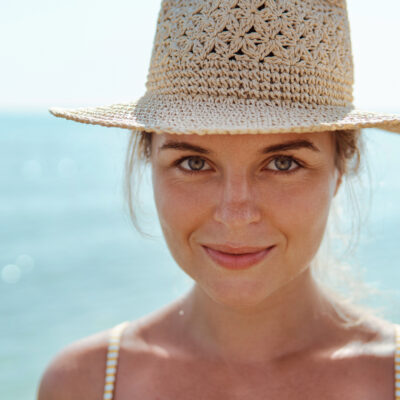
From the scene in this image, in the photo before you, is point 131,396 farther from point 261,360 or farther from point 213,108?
point 213,108

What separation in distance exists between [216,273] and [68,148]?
28.2m

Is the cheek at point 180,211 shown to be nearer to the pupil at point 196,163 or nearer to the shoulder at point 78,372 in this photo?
the pupil at point 196,163

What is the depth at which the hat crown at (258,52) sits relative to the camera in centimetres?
155

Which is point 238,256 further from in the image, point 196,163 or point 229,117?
point 229,117

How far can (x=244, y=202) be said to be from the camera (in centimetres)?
155

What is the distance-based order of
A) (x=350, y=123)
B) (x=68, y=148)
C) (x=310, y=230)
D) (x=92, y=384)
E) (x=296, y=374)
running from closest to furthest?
(x=350, y=123)
(x=310, y=230)
(x=296, y=374)
(x=92, y=384)
(x=68, y=148)

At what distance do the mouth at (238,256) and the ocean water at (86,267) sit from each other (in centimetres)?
78

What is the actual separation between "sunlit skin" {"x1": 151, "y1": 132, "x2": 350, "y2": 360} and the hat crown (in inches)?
4.9

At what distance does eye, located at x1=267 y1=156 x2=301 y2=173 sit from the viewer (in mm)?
1635

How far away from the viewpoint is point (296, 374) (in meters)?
Answer: 1.81

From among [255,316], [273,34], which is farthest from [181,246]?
[273,34]

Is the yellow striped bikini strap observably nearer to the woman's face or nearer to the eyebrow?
the woman's face

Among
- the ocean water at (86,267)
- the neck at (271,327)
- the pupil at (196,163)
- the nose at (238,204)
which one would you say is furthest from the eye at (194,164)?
the ocean water at (86,267)

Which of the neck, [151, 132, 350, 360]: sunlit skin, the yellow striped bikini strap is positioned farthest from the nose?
the yellow striped bikini strap
